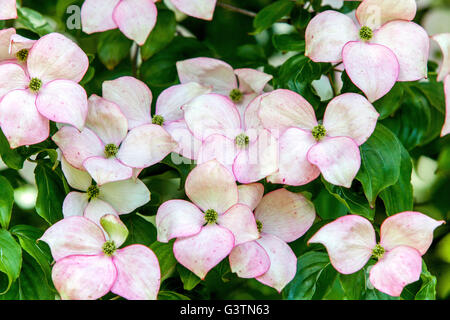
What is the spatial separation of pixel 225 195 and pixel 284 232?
3.2 inches

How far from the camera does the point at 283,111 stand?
65 centimetres

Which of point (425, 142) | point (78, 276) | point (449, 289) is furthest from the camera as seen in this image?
point (449, 289)

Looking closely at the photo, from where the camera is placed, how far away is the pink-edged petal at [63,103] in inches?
24.4

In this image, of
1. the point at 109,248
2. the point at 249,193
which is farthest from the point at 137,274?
the point at 249,193

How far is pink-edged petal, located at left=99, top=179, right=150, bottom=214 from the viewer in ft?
2.23

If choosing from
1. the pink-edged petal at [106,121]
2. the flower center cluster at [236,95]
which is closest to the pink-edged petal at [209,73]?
the flower center cluster at [236,95]

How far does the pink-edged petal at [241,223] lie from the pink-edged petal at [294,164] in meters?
0.04

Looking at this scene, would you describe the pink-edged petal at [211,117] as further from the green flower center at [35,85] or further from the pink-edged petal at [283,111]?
the green flower center at [35,85]

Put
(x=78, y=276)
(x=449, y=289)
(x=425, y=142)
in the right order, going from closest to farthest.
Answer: (x=78, y=276)
(x=425, y=142)
(x=449, y=289)

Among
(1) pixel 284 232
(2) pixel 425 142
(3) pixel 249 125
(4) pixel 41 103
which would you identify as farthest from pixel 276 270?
(2) pixel 425 142

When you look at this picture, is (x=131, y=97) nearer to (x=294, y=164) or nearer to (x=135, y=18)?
(x=135, y=18)

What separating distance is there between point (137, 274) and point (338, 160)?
0.23 meters

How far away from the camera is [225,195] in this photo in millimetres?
642
